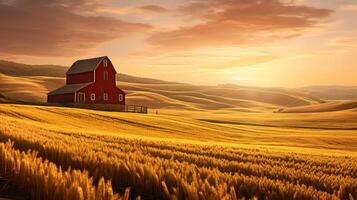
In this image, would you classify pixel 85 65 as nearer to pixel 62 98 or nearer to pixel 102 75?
pixel 102 75

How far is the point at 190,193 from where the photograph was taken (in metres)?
4.29

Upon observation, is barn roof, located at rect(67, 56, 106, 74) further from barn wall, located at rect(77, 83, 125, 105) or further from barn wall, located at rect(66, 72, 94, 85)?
barn wall, located at rect(77, 83, 125, 105)

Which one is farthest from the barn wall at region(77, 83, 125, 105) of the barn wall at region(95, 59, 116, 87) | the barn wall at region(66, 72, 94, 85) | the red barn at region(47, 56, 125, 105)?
the barn wall at region(66, 72, 94, 85)

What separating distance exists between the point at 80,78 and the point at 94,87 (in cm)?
651

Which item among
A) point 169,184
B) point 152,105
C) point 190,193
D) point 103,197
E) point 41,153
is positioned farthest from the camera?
point 152,105

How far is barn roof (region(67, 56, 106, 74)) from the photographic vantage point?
90.8m

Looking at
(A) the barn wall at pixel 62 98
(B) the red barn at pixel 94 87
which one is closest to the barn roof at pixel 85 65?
(B) the red barn at pixel 94 87

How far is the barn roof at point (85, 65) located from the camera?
9081 cm

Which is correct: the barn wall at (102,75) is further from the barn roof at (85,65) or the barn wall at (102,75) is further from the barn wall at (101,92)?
the barn roof at (85,65)

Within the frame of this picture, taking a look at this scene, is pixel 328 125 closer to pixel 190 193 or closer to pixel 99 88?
pixel 99 88

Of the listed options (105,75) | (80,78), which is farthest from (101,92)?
(80,78)

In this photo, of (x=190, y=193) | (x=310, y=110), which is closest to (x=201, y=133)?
(x=190, y=193)

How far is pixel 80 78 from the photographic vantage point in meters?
93.5

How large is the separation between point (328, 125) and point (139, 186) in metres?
85.2
